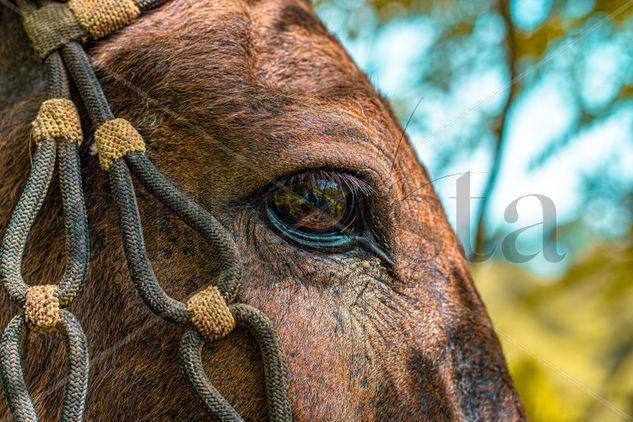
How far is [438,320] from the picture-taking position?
2797mm

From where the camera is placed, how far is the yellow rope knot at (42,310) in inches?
89.7

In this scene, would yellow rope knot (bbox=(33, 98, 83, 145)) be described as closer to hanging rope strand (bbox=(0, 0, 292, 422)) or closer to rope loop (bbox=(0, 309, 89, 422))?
hanging rope strand (bbox=(0, 0, 292, 422))

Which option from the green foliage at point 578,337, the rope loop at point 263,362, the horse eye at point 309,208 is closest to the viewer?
the rope loop at point 263,362

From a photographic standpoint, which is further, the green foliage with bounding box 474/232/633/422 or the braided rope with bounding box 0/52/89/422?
the green foliage with bounding box 474/232/633/422

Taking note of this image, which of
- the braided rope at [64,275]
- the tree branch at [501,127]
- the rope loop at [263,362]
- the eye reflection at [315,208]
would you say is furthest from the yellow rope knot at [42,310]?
the tree branch at [501,127]

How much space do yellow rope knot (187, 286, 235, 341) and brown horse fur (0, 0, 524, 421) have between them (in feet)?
0.27

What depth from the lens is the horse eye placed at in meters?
2.62

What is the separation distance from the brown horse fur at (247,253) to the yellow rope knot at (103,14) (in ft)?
0.16

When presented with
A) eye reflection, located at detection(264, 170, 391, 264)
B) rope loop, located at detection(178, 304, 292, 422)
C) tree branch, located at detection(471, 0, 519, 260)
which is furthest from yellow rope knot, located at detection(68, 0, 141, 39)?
tree branch, located at detection(471, 0, 519, 260)

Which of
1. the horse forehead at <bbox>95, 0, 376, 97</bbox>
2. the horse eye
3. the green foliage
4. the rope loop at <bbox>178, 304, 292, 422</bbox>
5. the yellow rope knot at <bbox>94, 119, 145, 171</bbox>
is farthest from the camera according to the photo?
the green foliage

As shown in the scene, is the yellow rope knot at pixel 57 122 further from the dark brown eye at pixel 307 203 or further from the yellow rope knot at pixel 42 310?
the dark brown eye at pixel 307 203

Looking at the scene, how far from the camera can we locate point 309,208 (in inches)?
104

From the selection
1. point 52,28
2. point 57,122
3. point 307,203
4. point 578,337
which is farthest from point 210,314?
point 578,337

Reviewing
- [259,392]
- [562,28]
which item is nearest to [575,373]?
[562,28]
